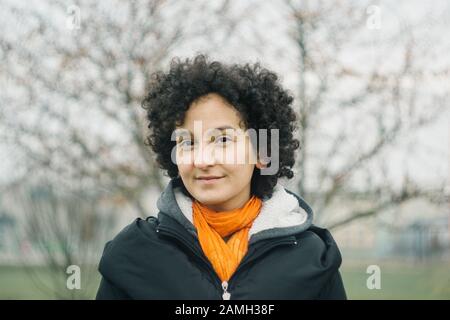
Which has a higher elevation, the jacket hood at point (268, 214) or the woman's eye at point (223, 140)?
the woman's eye at point (223, 140)

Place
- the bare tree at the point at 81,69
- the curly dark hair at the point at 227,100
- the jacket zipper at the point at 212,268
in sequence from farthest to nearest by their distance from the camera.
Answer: the bare tree at the point at 81,69
the curly dark hair at the point at 227,100
the jacket zipper at the point at 212,268

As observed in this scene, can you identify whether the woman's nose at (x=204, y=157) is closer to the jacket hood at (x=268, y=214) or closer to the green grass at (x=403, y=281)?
Answer: the jacket hood at (x=268, y=214)

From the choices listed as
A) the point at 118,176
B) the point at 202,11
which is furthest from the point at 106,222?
the point at 202,11

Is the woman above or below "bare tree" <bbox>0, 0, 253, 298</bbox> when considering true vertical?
below

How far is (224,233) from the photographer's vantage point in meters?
1.55

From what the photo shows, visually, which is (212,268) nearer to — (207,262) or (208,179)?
(207,262)

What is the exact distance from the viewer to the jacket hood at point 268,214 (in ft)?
5.02

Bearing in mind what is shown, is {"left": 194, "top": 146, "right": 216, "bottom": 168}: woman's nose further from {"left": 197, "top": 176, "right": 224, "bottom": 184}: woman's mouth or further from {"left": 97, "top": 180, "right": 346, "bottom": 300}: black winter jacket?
{"left": 97, "top": 180, "right": 346, "bottom": 300}: black winter jacket

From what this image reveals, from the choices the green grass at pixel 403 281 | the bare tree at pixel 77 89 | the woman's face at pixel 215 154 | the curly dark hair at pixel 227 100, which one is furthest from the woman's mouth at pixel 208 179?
the green grass at pixel 403 281

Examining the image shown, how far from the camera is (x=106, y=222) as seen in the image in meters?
5.50

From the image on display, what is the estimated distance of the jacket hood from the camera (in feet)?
5.02

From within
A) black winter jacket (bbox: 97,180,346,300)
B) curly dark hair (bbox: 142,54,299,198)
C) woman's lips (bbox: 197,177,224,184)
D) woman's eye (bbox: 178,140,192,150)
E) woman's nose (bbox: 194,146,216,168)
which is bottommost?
black winter jacket (bbox: 97,180,346,300)

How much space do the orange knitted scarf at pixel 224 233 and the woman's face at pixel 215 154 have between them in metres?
0.03

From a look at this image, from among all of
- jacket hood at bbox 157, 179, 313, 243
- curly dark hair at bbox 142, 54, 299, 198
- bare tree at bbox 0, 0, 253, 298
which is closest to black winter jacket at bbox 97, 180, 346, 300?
jacket hood at bbox 157, 179, 313, 243
